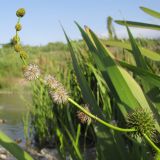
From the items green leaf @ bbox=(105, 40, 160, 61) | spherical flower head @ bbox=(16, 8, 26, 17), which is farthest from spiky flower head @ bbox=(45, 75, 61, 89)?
green leaf @ bbox=(105, 40, 160, 61)

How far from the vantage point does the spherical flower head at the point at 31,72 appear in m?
0.64

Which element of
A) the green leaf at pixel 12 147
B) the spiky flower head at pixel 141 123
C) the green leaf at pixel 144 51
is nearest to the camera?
the spiky flower head at pixel 141 123

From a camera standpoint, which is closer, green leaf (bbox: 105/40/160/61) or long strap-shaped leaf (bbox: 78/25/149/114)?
long strap-shaped leaf (bbox: 78/25/149/114)

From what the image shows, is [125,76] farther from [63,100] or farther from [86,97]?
[63,100]

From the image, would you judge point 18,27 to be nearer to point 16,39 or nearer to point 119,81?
point 16,39

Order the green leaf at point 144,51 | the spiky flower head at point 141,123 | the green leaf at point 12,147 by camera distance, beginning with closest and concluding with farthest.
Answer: the spiky flower head at point 141,123
the green leaf at point 12,147
the green leaf at point 144,51

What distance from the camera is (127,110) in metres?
0.84

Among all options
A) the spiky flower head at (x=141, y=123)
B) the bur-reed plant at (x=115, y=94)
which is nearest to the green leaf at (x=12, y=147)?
the bur-reed plant at (x=115, y=94)

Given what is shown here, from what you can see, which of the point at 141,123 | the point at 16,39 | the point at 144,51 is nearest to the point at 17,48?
the point at 16,39

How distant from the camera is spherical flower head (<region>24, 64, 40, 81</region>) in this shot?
0.64 meters

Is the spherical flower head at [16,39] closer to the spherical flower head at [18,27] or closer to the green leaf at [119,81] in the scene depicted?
the spherical flower head at [18,27]

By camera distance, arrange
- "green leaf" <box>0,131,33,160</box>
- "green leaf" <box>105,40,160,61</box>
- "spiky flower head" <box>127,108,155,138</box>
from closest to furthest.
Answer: "spiky flower head" <box>127,108,155,138</box> < "green leaf" <box>0,131,33,160</box> < "green leaf" <box>105,40,160,61</box>

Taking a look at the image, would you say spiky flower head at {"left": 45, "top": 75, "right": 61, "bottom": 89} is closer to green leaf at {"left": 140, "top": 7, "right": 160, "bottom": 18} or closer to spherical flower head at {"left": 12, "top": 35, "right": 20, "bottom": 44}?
spherical flower head at {"left": 12, "top": 35, "right": 20, "bottom": 44}

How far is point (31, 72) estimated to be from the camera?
2.15ft
